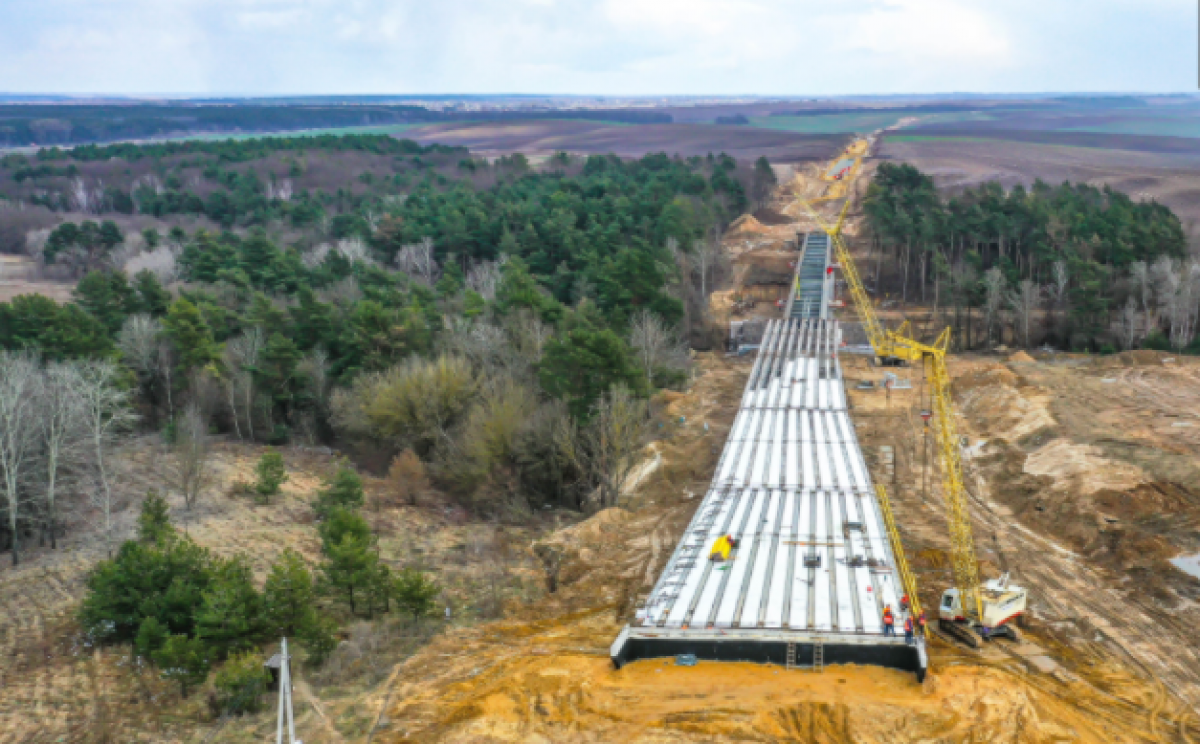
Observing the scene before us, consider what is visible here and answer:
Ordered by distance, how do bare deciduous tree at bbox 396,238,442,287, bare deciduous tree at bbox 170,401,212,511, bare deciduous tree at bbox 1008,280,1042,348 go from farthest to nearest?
bare deciduous tree at bbox 396,238,442,287
bare deciduous tree at bbox 1008,280,1042,348
bare deciduous tree at bbox 170,401,212,511

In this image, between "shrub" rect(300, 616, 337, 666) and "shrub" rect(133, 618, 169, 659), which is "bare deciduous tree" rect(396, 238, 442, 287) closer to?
"shrub" rect(300, 616, 337, 666)

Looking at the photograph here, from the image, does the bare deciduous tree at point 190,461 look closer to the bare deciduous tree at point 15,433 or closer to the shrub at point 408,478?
the bare deciduous tree at point 15,433

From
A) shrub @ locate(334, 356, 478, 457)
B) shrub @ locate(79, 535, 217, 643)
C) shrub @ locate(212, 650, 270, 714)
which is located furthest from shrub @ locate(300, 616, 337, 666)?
shrub @ locate(334, 356, 478, 457)

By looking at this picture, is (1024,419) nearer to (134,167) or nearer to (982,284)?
(982,284)

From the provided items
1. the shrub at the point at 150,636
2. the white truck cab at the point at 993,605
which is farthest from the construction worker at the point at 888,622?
the shrub at the point at 150,636

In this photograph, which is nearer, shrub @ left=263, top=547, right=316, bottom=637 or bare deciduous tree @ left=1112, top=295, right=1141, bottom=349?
shrub @ left=263, top=547, right=316, bottom=637

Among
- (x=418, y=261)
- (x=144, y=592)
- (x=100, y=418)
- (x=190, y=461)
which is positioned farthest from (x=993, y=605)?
(x=418, y=261)

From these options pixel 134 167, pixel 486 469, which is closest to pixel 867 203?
pixel 486 469
